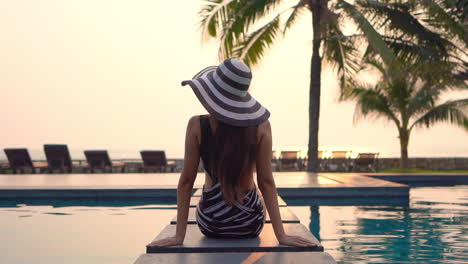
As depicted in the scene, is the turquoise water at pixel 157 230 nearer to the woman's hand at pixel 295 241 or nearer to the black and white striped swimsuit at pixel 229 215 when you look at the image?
the black and white striped swimsuit at pixel 229 215

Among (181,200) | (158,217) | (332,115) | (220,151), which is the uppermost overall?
(332,115)

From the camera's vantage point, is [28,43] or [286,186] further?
[28,43]

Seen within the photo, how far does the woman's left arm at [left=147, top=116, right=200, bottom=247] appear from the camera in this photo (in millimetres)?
3498

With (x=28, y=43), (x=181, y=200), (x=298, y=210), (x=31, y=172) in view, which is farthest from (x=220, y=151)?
(x=28, y=43)

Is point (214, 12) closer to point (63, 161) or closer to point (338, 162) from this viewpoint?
point (63, 161)

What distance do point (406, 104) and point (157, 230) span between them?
18.7m

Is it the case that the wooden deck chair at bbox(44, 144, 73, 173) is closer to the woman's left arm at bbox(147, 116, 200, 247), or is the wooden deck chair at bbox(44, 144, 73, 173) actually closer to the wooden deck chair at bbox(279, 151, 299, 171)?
the wooden deck chair at bbox(279, 151, 299, 171)

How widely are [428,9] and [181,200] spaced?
14.9 meters

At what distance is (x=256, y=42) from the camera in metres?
18.0

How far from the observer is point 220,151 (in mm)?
3465

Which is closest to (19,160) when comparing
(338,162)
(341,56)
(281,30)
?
(281,30)

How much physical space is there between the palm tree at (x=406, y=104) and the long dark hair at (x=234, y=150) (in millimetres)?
21388

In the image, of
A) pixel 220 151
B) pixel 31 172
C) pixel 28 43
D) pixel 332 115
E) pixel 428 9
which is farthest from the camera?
pixel 332 115

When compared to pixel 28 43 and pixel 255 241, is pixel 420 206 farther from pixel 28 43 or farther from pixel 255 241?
pixel 28 43
